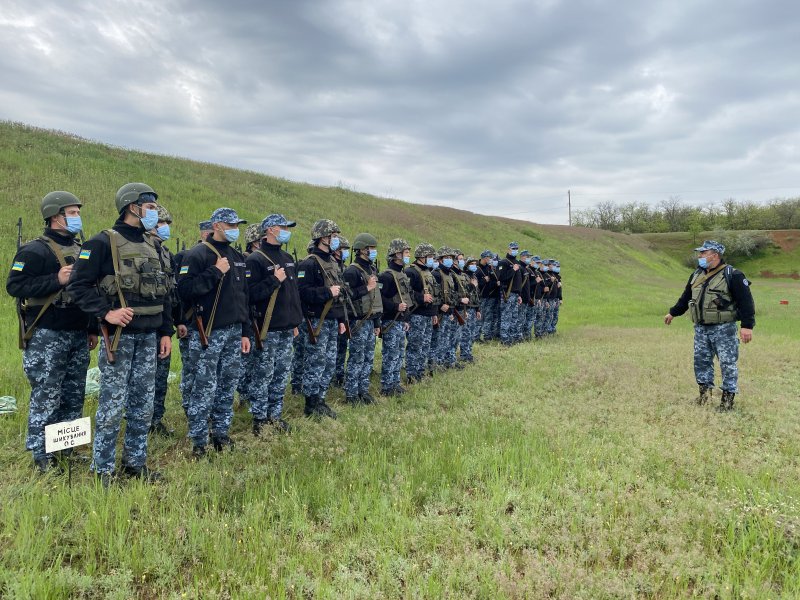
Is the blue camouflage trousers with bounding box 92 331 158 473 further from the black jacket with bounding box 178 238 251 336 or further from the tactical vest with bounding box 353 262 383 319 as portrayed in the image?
the tactical vest with bounding box 353 262 383 319

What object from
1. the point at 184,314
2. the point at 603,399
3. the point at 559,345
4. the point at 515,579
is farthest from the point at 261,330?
the point at 559,345

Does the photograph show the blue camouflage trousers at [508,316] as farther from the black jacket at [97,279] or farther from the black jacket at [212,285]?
the black jacket at [97,279]

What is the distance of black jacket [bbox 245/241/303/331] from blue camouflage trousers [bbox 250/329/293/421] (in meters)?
0.18

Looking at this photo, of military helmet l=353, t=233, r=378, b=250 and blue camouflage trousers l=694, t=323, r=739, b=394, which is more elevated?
military helmet l=353, t=233, r=378, b=250

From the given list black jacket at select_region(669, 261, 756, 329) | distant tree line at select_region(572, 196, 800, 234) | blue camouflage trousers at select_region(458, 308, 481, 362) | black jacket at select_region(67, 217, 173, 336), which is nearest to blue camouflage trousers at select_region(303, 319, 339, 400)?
black jacket at select_region(67, 217, 173, 336)

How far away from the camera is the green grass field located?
3033 mm

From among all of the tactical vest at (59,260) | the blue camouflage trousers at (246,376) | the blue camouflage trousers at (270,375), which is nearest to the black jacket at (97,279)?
the tactical vest at (59,260)

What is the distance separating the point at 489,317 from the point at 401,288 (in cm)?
655

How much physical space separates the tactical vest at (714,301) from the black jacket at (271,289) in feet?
20.3

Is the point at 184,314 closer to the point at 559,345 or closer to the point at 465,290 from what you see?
the point at 465,290

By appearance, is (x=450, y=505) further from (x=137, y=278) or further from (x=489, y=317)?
(x=489, y=317)

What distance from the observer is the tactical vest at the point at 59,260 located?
454cm

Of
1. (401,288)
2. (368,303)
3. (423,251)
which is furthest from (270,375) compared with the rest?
(423,251)

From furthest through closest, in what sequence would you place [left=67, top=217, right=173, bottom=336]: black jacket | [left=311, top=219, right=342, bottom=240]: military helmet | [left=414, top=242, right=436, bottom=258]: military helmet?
[left=414, top=242, right=436, bottom=258]: military helmet → [left=311, top=219, right=342, bottom=240]: military helmet → [left=67, top=217, right=173, bottom=336]: black jacket
